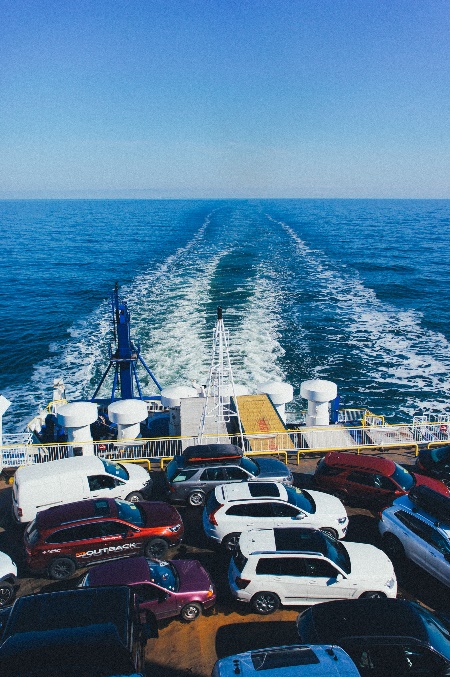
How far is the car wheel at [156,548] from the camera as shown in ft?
36.7

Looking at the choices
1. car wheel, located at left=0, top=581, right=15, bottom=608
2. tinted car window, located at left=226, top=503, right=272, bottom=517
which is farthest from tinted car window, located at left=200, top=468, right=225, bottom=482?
car wheel, located at left=0, top=581, right=15, bottom=608

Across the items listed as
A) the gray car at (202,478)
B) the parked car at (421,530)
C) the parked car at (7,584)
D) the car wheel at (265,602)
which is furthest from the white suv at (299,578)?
the parked car at (7,584)

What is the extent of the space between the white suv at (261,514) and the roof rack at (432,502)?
182 cm

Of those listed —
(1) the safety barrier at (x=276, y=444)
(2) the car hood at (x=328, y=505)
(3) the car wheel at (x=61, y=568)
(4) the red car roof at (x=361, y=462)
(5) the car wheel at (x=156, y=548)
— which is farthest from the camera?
A: (1) the safety barrier at (x=276, y=444)

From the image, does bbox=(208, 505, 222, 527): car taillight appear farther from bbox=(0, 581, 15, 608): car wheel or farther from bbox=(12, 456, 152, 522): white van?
bbox=(0, 581, 15, 608): car wheel

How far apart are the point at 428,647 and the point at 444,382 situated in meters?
28.5

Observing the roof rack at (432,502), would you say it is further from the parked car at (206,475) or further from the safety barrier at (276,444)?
the safety barrier at (276,444)

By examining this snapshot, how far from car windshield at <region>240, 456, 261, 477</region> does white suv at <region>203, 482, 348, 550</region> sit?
1.77 meters

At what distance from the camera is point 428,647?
756 cm

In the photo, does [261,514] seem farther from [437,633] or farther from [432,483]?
[432,483]

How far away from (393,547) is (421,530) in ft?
3.31

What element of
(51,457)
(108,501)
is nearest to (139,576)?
(108,501)

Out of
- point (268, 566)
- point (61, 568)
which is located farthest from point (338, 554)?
point (61, 568)

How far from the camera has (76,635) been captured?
7.23 metres
